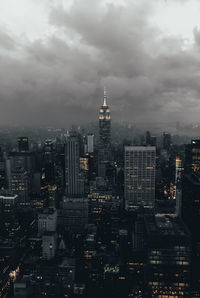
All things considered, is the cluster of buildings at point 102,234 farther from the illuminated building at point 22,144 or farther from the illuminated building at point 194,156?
the illuminated building at point 22,144

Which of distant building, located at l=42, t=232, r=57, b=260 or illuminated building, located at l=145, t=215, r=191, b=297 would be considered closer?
illuminated building, located at l=145, t=215, r=191, b=297

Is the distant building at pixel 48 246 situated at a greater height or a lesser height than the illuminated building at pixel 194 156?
lesser

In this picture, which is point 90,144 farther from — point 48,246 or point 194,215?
point 194,215

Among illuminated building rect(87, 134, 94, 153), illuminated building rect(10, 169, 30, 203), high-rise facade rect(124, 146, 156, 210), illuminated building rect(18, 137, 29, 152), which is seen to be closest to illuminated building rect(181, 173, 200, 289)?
high-rise facade rect(124, 146, 156, 210)

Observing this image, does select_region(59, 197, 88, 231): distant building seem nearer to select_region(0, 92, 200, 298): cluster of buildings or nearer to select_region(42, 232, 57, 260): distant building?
select_region(0, 92, 200, 298): cluster of buildings

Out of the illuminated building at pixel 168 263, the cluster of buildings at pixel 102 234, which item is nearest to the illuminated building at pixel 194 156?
the cluster of buildings at pixel 102 234

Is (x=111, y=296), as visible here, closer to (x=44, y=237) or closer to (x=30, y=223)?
(x=44, y=237)
